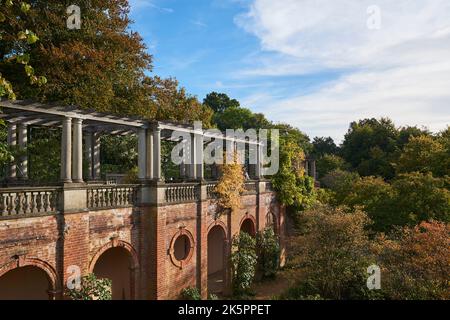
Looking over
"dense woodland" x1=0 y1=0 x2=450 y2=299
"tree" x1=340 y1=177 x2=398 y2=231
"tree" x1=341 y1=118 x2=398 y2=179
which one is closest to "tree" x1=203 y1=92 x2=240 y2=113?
"tree" x1=341 y1=118 x2=398 y2=179

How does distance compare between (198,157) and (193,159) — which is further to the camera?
(198,157)

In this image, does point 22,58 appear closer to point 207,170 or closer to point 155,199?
point 155,199

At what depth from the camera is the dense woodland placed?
15195 mm

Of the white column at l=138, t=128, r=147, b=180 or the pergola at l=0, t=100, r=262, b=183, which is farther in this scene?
the white column at l=138, t=128, r=147, b=180

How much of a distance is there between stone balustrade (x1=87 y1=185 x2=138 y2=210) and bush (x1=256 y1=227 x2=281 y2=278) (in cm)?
1089

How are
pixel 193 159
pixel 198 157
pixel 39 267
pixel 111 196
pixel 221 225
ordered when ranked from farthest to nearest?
pixel 221 225, pixel 198 157, pixel 193 159, pixel 111 196, pixel 39 267

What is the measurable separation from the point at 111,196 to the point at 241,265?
31.0 feet

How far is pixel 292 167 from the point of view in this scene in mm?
27328

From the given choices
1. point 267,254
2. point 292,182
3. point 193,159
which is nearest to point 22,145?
point 193,159

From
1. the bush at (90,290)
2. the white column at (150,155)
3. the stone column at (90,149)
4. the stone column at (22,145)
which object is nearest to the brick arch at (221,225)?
the white column at (150,155)

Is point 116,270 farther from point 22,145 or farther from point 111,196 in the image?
point 22,145

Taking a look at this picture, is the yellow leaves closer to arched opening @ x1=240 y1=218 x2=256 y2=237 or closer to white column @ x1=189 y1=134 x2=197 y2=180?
white column @ x1=189 y1=134 x2=197 y2=180

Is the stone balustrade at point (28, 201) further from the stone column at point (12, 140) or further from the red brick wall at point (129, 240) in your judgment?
the stone column at point (12, 140)

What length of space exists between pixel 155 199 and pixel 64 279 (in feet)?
14.1
